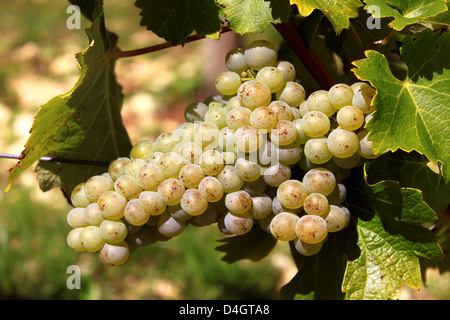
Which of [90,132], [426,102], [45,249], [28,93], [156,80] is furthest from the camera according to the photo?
[156,80]

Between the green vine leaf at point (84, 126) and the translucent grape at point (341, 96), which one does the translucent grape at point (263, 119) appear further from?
the green vine leaf at point (84, 126)

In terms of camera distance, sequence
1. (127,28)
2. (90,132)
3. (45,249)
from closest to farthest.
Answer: (90,132) < (45,249) < (127,28)

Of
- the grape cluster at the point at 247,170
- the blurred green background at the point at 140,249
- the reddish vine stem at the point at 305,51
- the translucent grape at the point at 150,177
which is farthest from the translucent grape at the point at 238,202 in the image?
the blurred green background at the point at 140,249

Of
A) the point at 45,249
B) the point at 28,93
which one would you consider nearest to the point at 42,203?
the point at 45,249

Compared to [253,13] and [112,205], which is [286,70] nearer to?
[253,13]

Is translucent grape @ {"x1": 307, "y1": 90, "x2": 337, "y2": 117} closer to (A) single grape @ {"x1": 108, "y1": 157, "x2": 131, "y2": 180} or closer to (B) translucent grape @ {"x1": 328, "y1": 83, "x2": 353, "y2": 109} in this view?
(B) translucent grape @ {"x1": 328, "y1": 83, "x2": 353, "y2": 109}

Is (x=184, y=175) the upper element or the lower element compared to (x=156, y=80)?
lower
